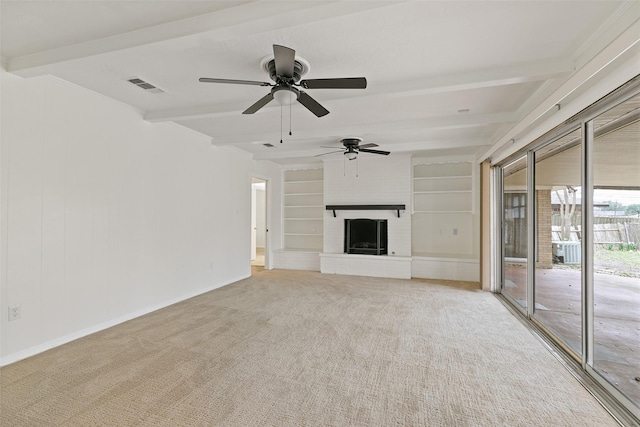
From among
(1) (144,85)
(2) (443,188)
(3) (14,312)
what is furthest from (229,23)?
(2) (443,188)

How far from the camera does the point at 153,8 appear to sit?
73.5 inches

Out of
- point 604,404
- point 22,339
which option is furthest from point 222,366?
point 604,404

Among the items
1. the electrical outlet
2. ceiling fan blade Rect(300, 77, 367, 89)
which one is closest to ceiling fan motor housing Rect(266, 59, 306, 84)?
ceiling fan blade Rect(300, 77, 367, 89)

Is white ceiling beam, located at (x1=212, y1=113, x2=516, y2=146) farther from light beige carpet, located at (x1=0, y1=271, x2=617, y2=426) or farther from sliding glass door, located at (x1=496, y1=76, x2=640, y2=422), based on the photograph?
light beige carpet, located at (x1=0, y1=271, x2=617, y2=426)

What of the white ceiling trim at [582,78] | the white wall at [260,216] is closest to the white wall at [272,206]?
the white wall at [260,216]

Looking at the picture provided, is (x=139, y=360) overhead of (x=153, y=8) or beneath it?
beneath

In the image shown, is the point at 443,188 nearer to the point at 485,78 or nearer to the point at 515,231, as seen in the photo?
the point at 515,231

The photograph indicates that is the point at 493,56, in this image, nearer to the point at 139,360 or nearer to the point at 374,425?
the point at 374,425

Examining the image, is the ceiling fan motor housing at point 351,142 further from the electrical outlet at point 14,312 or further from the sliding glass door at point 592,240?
the electrical outlet at point 14,312

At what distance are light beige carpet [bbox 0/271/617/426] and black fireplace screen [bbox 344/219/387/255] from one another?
2713 mm

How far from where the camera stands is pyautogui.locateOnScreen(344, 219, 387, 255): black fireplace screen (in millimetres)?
6621

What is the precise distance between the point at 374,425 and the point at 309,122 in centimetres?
354

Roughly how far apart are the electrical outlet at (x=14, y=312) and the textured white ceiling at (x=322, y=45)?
2.07m

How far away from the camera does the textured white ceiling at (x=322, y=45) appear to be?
183 cm
